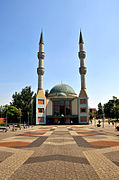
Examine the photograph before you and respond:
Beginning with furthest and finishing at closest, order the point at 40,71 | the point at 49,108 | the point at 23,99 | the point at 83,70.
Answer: the point at 23,99 < the point at 40,71 < the point at 83,70 < the point at 49,108

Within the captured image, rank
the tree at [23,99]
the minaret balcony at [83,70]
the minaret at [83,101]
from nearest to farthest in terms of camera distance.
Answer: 1. the minaret at [83,101]
2. the minaret balcony at [83,70]
3. the tree at [23,99]

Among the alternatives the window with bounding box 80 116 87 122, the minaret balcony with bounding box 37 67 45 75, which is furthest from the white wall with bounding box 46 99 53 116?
the minaret balcony with bounding box 37 67 45 75

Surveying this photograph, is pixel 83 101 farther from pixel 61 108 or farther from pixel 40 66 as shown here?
pixel 40 66

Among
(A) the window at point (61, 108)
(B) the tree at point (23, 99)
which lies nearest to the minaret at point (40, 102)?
(A) the window at point (61, 108)

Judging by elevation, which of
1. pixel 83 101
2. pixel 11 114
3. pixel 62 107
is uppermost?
pixel 83 101

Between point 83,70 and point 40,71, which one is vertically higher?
point 83,70

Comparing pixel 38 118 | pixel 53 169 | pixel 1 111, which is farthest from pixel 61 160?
pixel 1 111

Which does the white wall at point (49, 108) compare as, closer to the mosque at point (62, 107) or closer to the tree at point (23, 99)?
the mosque at point (62, 107)

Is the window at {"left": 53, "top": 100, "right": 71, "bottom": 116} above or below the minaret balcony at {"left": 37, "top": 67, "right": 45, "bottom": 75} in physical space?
below

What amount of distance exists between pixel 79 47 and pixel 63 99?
27384mm

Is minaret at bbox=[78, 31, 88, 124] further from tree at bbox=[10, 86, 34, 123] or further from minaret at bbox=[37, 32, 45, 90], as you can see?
tree at bbox=[10, 86, 34, 123]

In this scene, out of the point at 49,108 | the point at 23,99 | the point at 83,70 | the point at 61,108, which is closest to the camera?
the point at 49,108

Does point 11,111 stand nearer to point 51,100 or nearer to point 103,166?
point 51,100

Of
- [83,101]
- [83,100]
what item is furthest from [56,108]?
[83,100]
